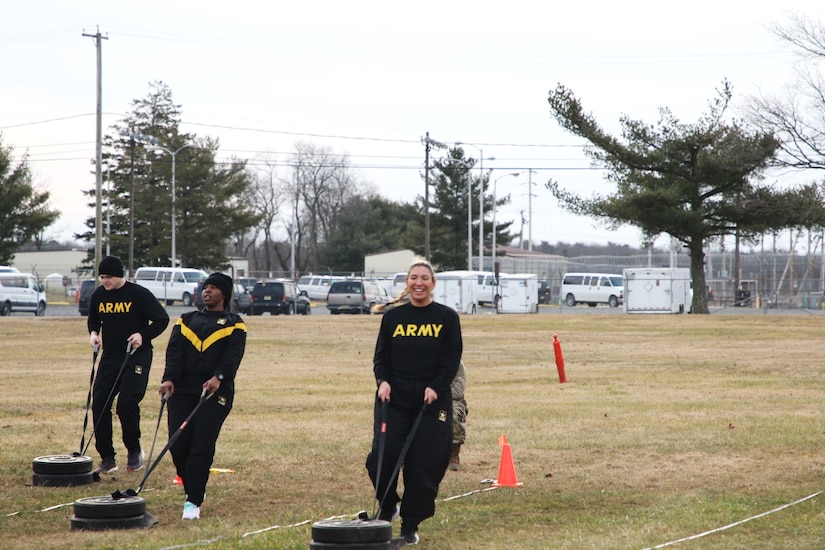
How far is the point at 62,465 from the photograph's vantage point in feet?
29.4

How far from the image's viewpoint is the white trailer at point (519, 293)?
51812mm

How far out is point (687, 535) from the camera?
286 inches

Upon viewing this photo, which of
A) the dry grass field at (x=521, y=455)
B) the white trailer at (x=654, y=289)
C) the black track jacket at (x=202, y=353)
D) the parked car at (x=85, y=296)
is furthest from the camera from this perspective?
the white trailer at (x=654, y=289)

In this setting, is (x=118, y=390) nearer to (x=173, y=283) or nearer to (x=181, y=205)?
(x=173, y=283)

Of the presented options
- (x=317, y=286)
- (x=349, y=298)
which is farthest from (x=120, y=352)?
(x=317, y=286)

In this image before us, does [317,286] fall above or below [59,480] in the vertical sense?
above

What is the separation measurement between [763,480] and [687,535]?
257 centimetres

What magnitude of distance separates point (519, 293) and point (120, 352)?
4310cm

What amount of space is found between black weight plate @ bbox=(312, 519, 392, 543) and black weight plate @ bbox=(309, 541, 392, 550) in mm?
17

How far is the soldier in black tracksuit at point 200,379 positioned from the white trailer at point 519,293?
44.2 meters

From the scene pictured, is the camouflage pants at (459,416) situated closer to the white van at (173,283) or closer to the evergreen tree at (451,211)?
the white van at (173,283)

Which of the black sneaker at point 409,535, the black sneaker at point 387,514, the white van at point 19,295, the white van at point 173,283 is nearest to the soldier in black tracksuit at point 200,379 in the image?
the black sneaker at point 387,514

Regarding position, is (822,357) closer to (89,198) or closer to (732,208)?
(732,208)

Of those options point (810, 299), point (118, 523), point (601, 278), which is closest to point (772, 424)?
point (118, 523)
